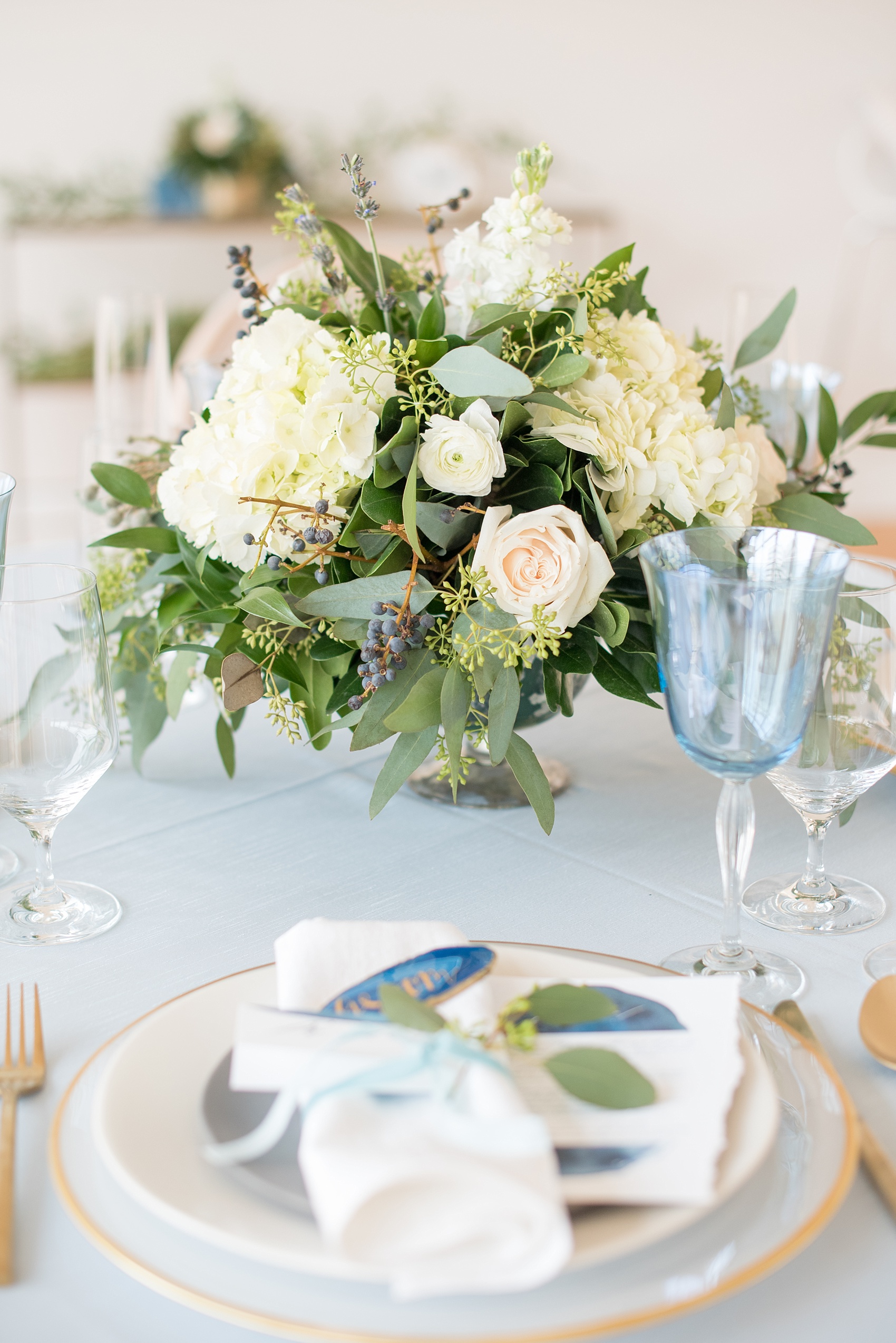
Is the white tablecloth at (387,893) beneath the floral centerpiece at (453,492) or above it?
beneath

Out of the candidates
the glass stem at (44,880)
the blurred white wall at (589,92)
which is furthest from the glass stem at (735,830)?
the blurred white wall at (589,92)

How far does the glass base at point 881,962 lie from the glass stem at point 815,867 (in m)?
0.07

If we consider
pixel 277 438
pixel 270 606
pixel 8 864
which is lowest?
pixel 8 864

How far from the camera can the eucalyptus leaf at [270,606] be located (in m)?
0.79

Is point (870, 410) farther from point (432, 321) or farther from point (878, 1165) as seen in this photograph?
point (878, 1165)

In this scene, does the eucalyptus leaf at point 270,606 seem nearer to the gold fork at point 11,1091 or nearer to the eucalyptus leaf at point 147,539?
the eucalyptus leaf at point 147,539

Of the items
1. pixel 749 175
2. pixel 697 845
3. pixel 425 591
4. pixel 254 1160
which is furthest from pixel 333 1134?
pixel 749 175

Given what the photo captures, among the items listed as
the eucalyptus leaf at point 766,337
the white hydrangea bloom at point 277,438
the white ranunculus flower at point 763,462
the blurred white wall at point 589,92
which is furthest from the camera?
the blurred white wall at point 589,92

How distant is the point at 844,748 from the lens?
77 centimetres

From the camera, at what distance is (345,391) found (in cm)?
79

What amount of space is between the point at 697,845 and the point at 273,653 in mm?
345

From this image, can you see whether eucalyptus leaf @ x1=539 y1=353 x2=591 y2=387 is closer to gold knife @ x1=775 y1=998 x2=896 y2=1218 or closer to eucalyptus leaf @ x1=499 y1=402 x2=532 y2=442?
eucalyptus leaf @ x1=499 y1=402 x2=532 y2=442

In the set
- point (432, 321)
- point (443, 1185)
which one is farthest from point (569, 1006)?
point (432, 321)

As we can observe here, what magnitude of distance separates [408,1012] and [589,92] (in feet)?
14.9
